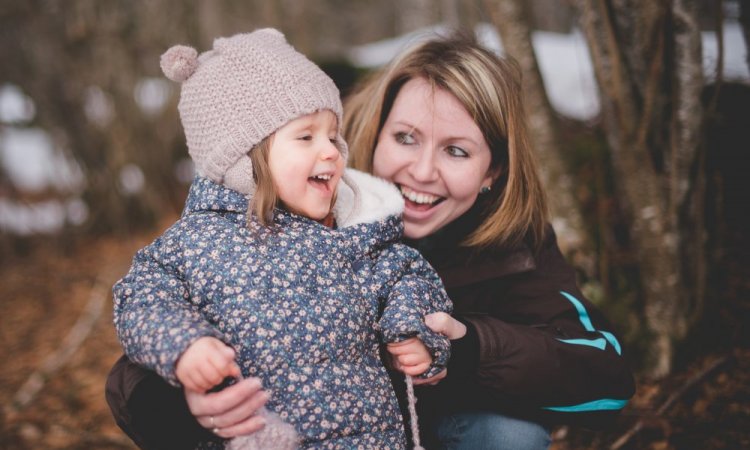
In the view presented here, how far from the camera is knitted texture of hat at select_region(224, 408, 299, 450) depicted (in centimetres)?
152

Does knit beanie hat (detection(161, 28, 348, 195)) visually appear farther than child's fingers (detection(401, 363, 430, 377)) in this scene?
Yes

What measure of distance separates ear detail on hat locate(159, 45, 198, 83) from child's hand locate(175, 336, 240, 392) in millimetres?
902

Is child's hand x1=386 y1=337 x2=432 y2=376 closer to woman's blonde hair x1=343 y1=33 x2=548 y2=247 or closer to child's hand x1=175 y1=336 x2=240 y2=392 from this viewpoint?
child's hand x1=175 y1=336 x2=240 y2=392

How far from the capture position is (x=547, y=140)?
10.4ft

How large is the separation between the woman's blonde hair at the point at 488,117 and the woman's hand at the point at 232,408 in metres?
1.12

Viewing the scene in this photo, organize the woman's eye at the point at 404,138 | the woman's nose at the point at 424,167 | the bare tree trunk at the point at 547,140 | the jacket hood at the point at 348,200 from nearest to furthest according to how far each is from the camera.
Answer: the jacket hood at the point at 348,200 < the woman's nose at the point at 424,167 < the woman's eye at the point at 404,138 < the bare tree trunk at the point at 547,140

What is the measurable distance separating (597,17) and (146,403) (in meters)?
2.41

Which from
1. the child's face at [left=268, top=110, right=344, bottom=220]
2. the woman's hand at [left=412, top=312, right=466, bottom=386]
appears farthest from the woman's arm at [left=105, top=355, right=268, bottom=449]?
the child's face at [left=268, top=110, right=344, bottom=220]

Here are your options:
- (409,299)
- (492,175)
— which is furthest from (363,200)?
(492,175)

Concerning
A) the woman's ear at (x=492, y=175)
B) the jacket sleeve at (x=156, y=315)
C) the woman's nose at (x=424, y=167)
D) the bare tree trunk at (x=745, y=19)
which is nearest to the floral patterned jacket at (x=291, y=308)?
the jacket sleeve at (x=156, y=315)

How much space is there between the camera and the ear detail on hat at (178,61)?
1840 mm

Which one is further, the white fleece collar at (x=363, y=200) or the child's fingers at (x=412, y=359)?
the white fleece collar at (x=363, y=200)

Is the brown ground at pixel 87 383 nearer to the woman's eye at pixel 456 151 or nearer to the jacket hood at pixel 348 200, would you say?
the woman's eye at pixel 456 151

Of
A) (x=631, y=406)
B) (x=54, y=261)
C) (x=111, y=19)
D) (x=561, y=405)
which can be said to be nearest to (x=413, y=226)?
(x=561, y=405)
